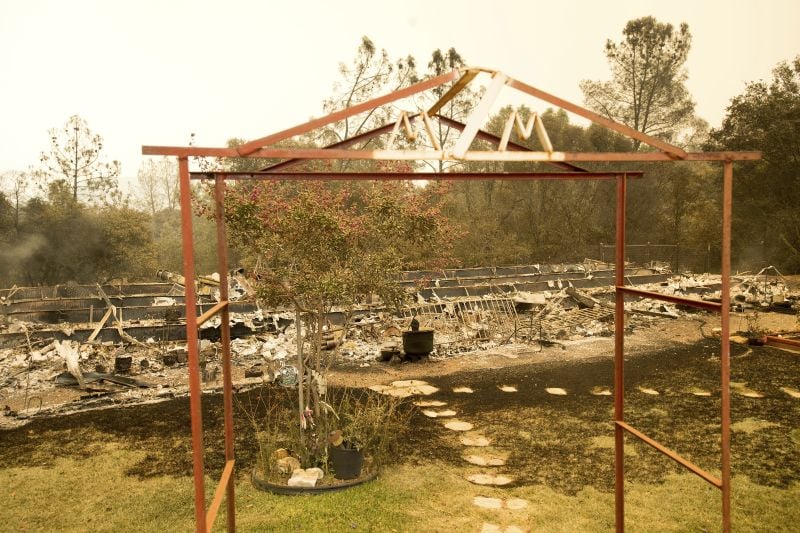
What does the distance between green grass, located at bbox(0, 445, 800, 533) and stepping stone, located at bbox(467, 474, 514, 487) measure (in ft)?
0.42

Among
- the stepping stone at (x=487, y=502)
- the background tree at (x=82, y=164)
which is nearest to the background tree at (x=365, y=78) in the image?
the background tree at (x=82, y=164)

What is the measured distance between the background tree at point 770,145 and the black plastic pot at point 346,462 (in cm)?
2193

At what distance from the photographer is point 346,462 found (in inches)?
248

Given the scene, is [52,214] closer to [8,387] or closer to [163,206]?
[8,387]

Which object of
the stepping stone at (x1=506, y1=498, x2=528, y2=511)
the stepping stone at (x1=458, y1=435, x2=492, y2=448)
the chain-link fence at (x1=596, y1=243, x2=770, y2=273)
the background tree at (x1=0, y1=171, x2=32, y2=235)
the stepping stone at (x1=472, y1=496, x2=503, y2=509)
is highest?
the background tree at (x1=0, y1=171, x2=32, y2=235)

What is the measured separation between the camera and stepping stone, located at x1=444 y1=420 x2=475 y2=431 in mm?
8047

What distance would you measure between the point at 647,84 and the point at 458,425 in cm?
2970

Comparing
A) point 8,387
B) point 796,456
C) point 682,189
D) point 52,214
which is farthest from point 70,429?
point 682,189

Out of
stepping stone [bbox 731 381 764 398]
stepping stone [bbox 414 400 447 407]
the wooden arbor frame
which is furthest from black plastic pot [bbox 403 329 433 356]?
the wooden arbor frame

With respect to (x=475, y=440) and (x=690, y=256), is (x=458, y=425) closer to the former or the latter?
(x=475, y=440)

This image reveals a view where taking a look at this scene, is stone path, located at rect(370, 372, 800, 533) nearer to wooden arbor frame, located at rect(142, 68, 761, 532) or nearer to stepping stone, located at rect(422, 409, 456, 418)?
stepping stone, located at rect(422, 409, 456, 418)

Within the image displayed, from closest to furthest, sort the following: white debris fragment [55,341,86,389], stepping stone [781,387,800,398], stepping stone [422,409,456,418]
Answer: stepping stone [422,409,456,418]
stepping stone [781,387,800,398]
white debris fragment [55,341,86,389]

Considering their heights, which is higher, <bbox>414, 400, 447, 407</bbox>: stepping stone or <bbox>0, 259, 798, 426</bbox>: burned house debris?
<bbox>0, 259, 798, 426</bbox>: burned house debris

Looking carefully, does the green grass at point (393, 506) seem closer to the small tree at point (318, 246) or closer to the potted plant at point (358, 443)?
the potted plant at point (358, 443)
